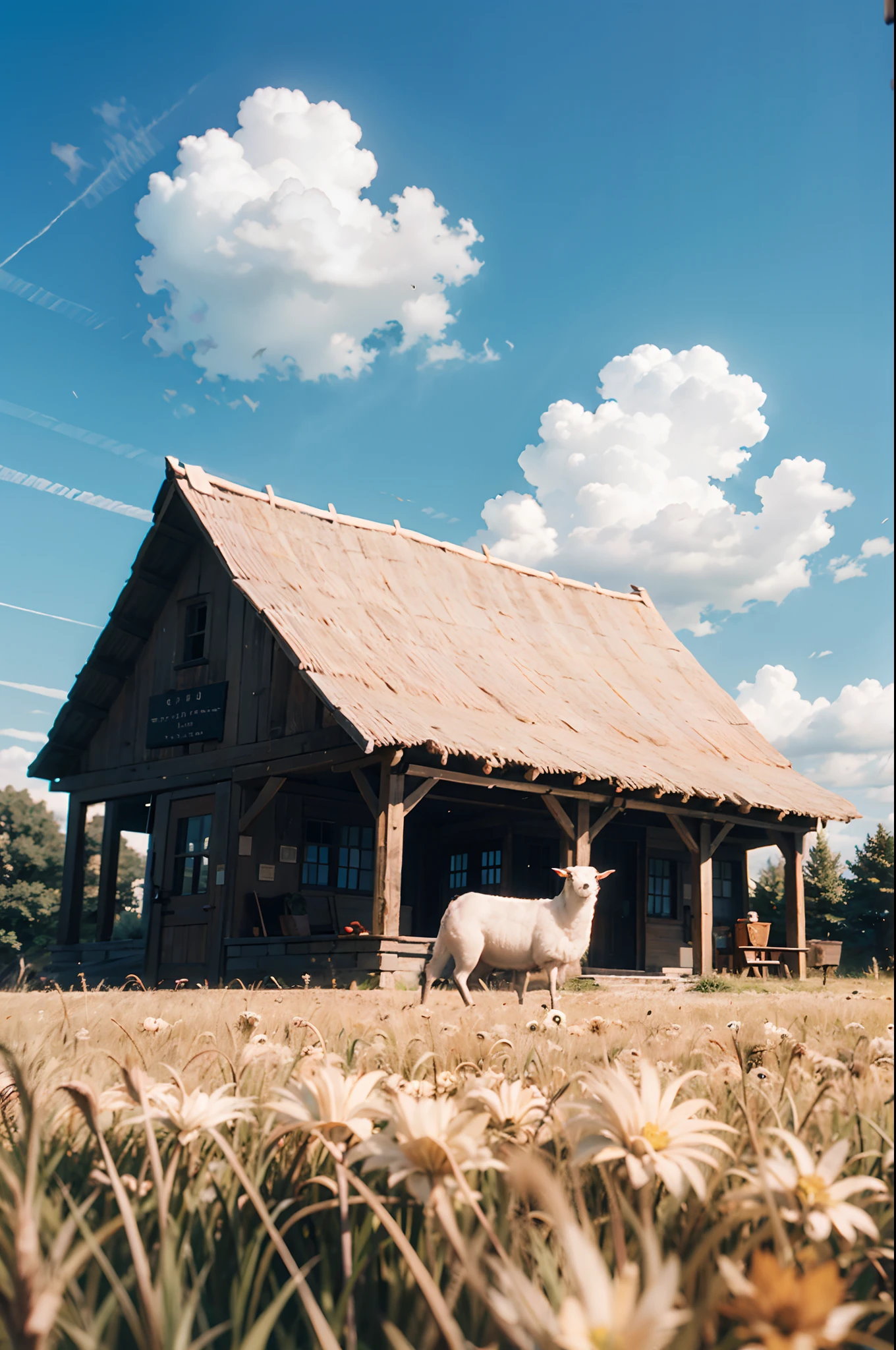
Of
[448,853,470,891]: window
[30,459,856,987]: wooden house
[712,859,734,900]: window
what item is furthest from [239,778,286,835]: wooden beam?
[712,859,734,900]: window

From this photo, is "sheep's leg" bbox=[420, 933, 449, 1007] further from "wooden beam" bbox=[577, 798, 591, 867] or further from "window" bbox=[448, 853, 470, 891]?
"window" bbox=[448, 853, 470, 891]

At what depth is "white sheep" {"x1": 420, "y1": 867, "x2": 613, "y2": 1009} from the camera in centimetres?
1197

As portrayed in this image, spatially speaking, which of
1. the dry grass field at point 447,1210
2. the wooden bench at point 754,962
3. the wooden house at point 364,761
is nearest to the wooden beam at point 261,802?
the wooden house at point 364,761

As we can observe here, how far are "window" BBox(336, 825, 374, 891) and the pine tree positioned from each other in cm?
1697

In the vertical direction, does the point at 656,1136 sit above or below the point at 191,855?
below

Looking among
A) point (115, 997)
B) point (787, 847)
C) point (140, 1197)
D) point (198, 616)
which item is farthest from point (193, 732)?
point (140, 1197)

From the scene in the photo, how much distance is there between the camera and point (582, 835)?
16.4 metres

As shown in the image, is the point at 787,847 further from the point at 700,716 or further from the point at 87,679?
the point at 87,679

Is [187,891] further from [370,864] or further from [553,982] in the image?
[553,982]

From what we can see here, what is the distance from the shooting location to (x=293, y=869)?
17469 mm

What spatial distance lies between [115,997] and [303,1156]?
276 inches

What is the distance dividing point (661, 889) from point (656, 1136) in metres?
20.3

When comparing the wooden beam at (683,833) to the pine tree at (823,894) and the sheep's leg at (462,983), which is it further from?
the pine tree at (823,894)

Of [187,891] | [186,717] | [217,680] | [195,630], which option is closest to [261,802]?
[217,680]
